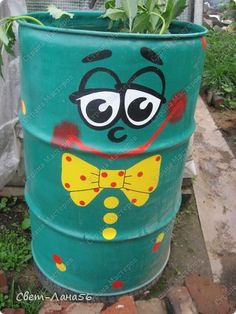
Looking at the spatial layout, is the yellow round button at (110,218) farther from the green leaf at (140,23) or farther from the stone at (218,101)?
the stone at (218,101)

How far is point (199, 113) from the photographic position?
167 inches

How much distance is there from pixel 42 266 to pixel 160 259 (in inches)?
23.7

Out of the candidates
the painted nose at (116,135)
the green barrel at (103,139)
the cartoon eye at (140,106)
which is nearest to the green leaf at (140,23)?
the green barrel at (103,139)

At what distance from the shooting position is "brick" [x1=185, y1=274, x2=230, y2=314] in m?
1.70

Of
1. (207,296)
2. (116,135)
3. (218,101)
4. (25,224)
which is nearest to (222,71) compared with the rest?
(218,101)

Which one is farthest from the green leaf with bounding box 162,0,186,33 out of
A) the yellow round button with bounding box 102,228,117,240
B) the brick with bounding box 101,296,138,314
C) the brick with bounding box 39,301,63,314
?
the brick with bounding box 39,301,63,314

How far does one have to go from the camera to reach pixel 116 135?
149cm

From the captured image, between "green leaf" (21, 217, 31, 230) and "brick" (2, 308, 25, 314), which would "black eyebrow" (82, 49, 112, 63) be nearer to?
"brick" (2, 308, 25, 314)

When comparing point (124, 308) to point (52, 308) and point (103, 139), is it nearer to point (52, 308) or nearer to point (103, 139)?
point (52, 308)

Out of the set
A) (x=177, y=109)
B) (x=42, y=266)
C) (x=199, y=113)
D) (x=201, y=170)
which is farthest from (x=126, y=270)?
(x=199, y=113)

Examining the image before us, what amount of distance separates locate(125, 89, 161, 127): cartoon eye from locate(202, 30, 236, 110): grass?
126 inches

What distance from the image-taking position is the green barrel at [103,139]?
1.40m

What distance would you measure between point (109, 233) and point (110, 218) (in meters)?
0.08

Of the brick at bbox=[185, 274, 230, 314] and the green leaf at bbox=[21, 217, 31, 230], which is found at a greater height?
the brick at bbox=[185, 274, 230, 314]
